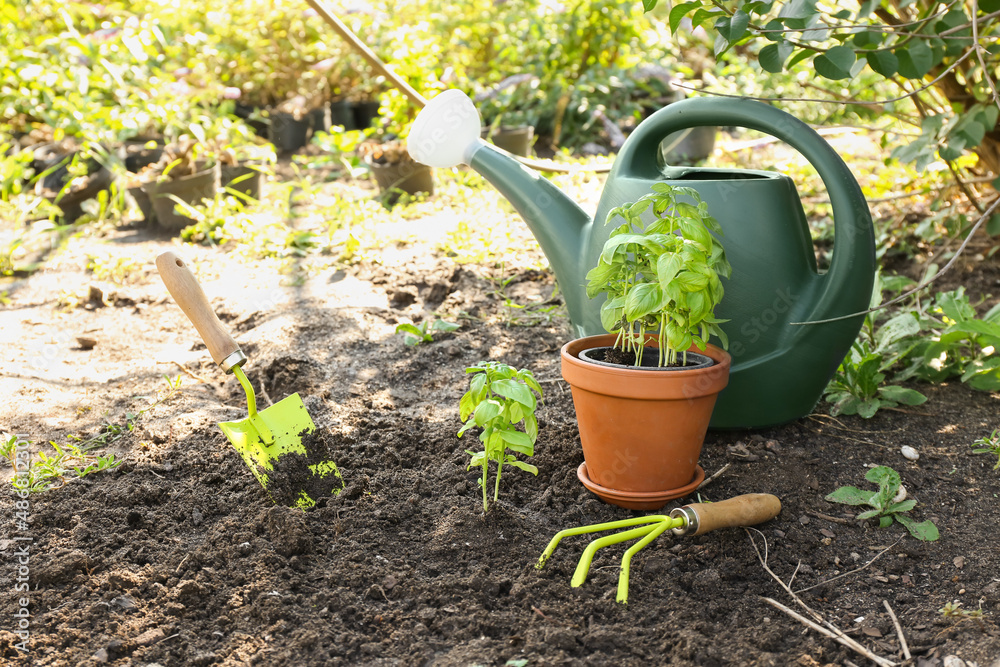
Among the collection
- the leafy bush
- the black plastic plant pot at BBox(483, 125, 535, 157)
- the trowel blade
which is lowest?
the trowel blade

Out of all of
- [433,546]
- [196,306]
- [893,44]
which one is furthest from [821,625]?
[893,44]

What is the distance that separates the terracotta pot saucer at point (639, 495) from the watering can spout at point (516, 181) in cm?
46

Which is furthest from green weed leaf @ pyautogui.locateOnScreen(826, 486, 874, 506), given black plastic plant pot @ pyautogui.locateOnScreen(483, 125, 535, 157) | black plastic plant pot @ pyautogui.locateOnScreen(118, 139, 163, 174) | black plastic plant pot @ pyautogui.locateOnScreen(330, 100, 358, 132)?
black plastic plant pot @ pyautogui.locateOnScreen(330, 100, 358, 132)

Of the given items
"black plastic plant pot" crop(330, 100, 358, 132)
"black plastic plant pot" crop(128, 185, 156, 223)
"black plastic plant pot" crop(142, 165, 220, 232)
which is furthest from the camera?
"black plastic plant pot" crop(330, 100, 358, 132)

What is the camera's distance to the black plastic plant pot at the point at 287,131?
555 centimetres

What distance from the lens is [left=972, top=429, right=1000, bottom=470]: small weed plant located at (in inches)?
58.9

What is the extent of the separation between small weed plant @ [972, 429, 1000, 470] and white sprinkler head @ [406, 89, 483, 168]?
131 cm

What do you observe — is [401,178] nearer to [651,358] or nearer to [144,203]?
[144,203]

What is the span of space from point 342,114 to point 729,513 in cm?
520

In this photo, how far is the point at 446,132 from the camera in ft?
5.90

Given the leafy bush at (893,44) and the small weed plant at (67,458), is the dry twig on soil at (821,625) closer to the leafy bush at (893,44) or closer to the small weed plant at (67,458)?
the leafy bush at (893,44)

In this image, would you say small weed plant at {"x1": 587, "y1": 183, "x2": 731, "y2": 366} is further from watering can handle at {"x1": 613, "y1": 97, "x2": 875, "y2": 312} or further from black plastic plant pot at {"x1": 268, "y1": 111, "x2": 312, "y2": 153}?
black plastic plant pot at {"x1": 268, "y1": 111, "x2": 312, "y2": 153}

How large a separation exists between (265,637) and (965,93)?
2.49 m

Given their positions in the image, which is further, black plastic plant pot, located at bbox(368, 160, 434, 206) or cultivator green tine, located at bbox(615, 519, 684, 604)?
black plastic plant pot, located at bbox(368, 160, 434, 206)
